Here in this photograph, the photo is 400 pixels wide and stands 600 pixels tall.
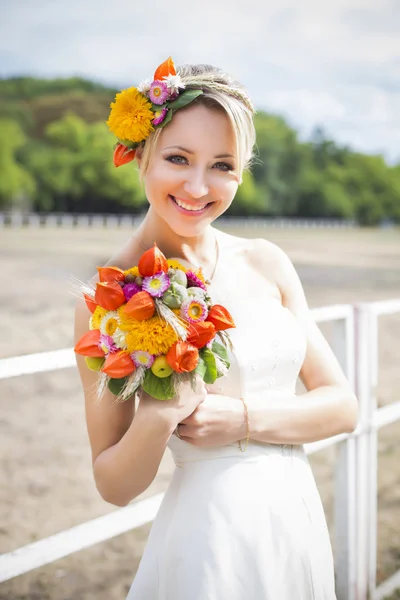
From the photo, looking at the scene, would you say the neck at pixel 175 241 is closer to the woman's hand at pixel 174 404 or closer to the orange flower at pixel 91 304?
the orange flower at pixel 91 304

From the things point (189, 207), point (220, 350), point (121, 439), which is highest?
point (189, 207)

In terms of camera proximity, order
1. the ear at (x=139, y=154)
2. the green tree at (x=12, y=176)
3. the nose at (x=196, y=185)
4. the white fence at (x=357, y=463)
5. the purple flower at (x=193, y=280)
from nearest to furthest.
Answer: the purple flower at (x=193, y=280), the nose at (x=196, y=185), the ear at (x=139, y=154), the white fence at (x=357, y=463), the green tree at (x=12, y=176)

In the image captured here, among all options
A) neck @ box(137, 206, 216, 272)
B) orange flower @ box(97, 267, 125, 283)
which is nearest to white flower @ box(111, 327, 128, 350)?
orange flower @ box(97, 267, 125, 283)

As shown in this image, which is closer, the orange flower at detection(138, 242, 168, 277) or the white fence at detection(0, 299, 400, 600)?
the orange flower at detection(138, 242, 168, 277)

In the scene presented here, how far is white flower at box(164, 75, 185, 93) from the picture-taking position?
1.54m

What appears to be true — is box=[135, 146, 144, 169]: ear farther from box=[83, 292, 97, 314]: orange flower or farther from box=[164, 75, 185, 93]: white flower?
box=[83, 292, 97, 314]: orange flower

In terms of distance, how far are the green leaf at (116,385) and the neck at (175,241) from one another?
1.28ft

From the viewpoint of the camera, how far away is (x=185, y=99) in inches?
60.1

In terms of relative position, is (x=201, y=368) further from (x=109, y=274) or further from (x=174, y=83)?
(x=174, y=83)

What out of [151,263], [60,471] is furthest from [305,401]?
[60,471]

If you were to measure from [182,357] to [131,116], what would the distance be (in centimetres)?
61

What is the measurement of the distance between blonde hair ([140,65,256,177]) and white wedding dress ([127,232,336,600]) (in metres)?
0.35

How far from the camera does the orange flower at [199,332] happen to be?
4.38 ft

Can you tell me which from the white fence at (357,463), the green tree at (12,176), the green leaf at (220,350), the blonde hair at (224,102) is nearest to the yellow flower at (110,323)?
the green leaf at (220,350)
